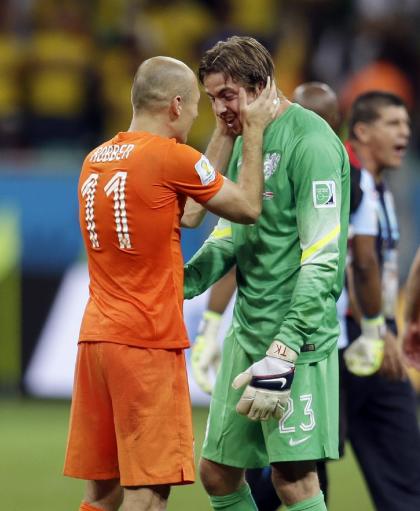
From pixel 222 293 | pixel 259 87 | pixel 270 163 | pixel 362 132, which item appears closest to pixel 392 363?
pixel 222 293

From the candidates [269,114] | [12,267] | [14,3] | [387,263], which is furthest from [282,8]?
[269,114]

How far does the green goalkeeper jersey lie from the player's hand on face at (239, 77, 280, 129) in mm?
122

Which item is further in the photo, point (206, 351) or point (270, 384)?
point (206, 351)

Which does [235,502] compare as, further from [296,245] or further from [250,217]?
[250,217]

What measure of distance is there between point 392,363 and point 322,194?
173 cm

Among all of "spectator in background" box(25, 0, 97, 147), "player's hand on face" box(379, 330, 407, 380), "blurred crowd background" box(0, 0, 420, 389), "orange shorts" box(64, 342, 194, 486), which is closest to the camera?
"orange shorts" box(64, 342, 194, 486)

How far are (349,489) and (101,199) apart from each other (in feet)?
13.7

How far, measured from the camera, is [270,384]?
5020 millimetres

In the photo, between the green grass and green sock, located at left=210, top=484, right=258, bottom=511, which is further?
the green grass

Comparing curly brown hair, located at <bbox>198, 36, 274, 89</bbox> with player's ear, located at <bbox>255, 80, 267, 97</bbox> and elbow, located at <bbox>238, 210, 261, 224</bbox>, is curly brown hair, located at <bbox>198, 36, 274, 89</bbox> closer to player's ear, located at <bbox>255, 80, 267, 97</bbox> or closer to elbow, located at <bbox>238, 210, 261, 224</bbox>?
player's ear, located at <bbox>255, 80, 267, 97</bbox>

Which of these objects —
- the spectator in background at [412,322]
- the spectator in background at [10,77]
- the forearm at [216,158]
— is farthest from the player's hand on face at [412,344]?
the spectator in background at [10,77]

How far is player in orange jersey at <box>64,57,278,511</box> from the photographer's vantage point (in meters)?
5.14

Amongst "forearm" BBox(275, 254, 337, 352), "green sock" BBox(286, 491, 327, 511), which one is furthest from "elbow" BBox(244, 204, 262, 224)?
"green sock" BBox(286, 491, 327, 511)

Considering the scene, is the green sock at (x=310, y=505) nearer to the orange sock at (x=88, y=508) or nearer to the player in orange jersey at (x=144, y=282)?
the player in orange jersey at (x=144, y=282)
